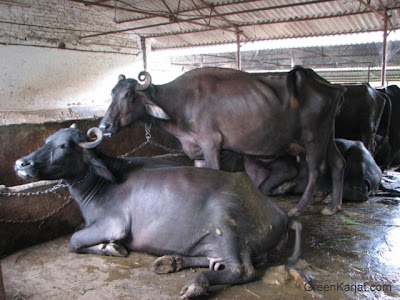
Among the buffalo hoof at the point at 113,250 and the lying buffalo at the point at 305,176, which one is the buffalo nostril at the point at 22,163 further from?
the lying buffalo at the point at 305,176

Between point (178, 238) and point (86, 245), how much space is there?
0.94m

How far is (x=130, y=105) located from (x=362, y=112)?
14.3ft

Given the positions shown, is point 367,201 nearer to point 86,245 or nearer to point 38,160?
point 86,245

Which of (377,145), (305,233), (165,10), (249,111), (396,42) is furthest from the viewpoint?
(396,42)

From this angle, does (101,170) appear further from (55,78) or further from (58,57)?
(58,57)

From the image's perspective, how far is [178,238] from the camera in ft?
12.1

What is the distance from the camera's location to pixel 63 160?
3785 millimetres

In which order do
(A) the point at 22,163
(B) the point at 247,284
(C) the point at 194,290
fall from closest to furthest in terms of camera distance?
(C) the point at 194,290 < (B) the point at 247,284 < (A) the point at 22,163

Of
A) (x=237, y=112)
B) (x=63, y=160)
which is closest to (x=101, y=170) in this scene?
(x=63, y=160)

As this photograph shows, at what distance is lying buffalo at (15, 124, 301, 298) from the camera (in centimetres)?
352

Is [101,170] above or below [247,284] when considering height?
above

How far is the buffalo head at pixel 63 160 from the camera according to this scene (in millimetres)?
3612

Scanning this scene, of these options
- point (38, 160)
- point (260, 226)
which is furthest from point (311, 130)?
point (38, 160)

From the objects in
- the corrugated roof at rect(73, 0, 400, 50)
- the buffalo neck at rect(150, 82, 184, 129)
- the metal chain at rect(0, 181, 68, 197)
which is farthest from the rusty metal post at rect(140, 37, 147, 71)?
the metal chain at rect(0, 181, 68, 197)
